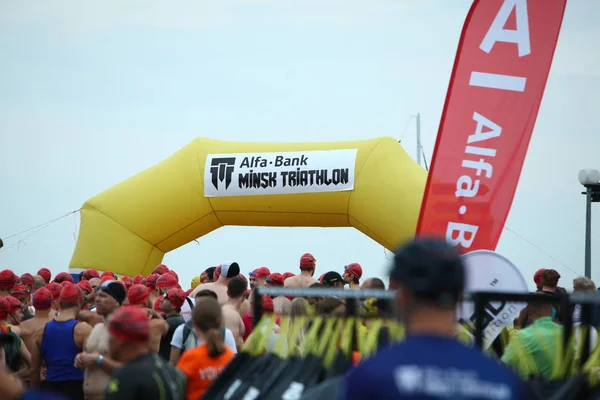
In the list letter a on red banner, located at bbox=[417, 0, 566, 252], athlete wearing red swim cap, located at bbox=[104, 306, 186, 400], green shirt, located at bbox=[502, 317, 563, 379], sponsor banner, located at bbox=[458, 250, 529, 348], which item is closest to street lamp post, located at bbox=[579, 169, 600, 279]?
letter a on red banner, located at bbox=[417, 0, 566, 252]

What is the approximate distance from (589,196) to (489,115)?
4.86m

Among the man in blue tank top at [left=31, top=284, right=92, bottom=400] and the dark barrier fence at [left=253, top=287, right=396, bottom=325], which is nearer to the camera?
the dark barrier fence at [left=253, top=287, right=396, bottom=325]

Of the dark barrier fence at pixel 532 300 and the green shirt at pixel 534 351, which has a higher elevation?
the dark barrier fence at pixel 532 300

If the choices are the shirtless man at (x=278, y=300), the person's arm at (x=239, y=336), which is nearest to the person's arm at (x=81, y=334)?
the person's arm at (x=239, y=336)

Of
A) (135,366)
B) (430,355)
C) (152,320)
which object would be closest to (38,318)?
(152,320)

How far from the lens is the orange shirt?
4.68 m

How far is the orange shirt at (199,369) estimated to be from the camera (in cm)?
468

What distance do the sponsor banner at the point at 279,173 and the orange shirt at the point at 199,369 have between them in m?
7.67

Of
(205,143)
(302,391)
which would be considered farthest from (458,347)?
(205,143)

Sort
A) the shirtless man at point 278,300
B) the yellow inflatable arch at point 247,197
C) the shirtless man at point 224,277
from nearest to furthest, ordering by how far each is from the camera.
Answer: the shirtless man at point 224,277, the shirtless man at point 278,300, the yellow inflatable arch at point 247,197

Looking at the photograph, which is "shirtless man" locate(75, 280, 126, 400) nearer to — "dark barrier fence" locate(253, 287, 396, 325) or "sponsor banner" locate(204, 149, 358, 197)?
"dark barrier fence" locate(253, 287, 396, 325)

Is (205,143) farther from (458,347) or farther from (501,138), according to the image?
(458,347)

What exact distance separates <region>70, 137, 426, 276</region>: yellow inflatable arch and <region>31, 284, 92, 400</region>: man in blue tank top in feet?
19.8

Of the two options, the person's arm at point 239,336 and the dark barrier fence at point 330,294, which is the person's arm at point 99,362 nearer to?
the person's arm at point 239,336
